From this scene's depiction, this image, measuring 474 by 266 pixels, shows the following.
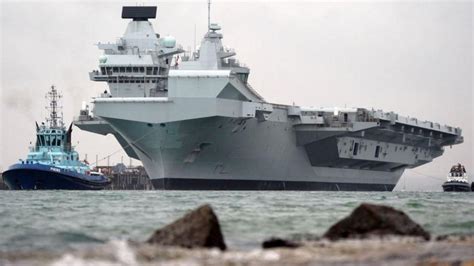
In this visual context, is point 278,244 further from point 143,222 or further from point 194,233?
point 143,222

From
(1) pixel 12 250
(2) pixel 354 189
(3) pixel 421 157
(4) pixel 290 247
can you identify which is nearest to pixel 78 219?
(1) pixel 12 250

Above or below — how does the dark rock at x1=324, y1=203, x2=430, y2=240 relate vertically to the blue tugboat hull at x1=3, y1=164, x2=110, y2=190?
below

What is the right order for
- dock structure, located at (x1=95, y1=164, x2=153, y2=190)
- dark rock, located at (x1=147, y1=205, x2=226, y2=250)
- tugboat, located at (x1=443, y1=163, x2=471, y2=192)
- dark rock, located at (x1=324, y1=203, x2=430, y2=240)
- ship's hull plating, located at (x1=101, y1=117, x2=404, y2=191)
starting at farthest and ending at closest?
dock structure, located at (x1=95, y1=164, x2=153, y2=190) → tugboat, located at (x1=443, y1=163, x2=471, y2=192) → ship's hull plating, located at (x1=101, y1=117, x2=404, y2=191) → dark rock, located at (x1=324, y1=203, x2=430, y2=240) → dark rock, located at (x1=147, y1=205, x2=226, y2=250)

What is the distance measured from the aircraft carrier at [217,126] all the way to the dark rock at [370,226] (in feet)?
123

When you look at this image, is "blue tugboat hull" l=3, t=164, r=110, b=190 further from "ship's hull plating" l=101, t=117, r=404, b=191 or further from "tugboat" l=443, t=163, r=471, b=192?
"tugboat" l=443, t=163, r=471, b=192

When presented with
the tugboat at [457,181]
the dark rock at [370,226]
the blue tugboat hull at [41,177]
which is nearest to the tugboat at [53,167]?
the blue tugboat hull at [41,177]

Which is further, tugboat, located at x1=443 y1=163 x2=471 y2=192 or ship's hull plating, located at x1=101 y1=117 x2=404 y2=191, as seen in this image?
tugboat, located at x1=443 y1=163 x2=471 y2=192

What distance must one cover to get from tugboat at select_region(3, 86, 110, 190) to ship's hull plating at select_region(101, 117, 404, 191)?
7347 millimetres

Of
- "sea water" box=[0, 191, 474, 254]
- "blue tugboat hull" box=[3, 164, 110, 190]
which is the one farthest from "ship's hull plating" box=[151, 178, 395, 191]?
"sea water" box=[0, 191, 474, 254]

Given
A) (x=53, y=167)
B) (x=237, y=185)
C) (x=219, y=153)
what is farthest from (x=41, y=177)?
(x=219, y=153)

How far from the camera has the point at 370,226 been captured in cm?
2011

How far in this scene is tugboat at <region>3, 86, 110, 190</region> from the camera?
71.8 m

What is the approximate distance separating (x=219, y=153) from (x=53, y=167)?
14.5m

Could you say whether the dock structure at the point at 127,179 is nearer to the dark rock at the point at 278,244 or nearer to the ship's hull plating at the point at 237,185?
the ship's hull plating at the point at 237,185
